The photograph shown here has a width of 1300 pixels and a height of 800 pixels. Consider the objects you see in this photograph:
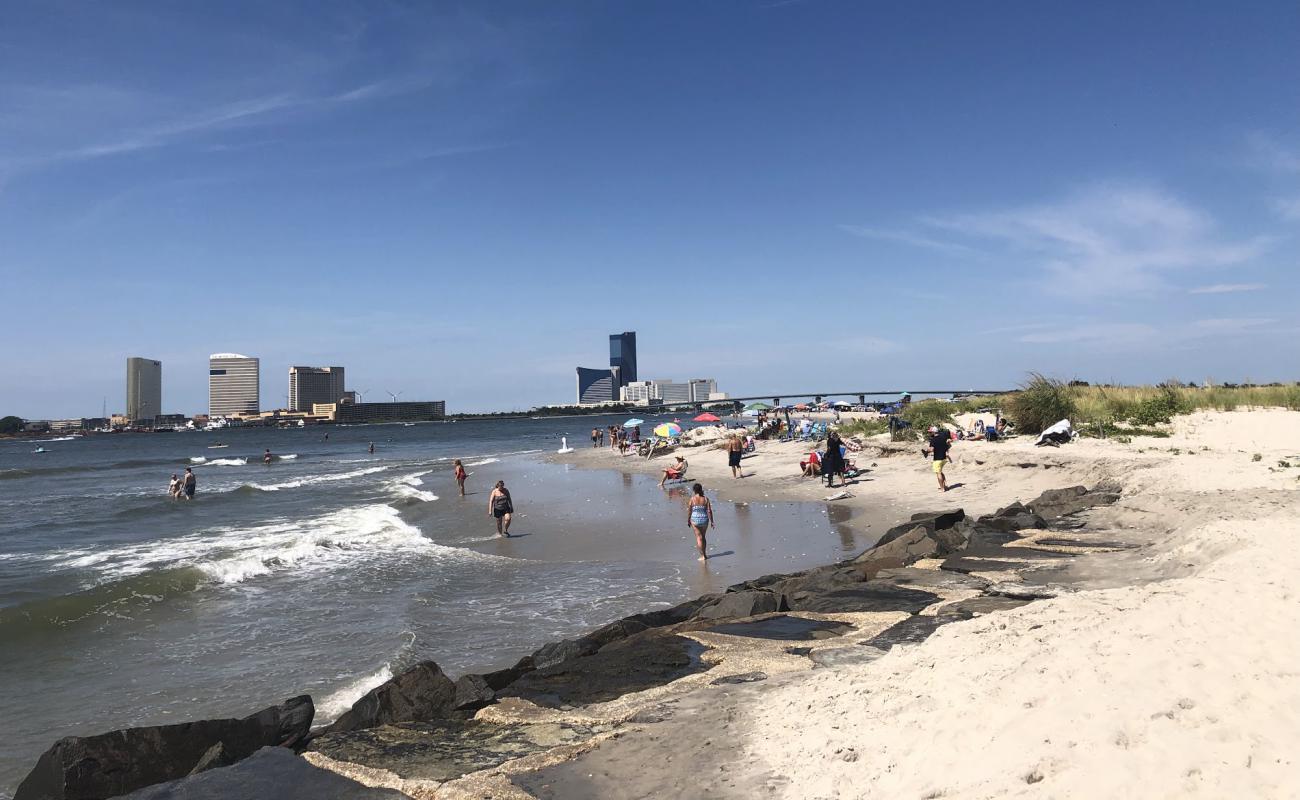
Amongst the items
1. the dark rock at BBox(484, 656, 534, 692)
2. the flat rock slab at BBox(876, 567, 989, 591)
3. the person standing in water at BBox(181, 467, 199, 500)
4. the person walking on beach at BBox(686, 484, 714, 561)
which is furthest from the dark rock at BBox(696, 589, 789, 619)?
the person standing in water at BBox(181, 467, 199, 500)

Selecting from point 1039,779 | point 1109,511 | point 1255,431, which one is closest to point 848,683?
point 1039,779

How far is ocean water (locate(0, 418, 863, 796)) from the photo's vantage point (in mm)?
8375

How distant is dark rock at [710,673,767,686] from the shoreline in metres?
0.02

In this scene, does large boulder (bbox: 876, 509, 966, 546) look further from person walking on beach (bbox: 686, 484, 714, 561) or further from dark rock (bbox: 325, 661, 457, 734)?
dark rock (bbox: 325, 661, 457, 734)

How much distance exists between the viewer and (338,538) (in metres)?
18.6

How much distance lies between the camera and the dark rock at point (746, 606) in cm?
850

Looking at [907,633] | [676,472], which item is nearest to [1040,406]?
[676,472]

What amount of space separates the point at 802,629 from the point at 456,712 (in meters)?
3.64

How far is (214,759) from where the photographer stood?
529 cm

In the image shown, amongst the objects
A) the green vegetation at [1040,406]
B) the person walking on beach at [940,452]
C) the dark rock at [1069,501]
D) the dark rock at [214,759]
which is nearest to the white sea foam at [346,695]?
the dark rock at [214,759]

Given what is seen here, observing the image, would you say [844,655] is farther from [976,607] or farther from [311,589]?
[311,589]

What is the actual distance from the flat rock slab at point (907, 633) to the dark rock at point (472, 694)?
11.4 feet

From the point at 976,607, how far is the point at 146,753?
7.43m

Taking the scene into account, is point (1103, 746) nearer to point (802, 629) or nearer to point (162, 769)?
point (802, 629)
